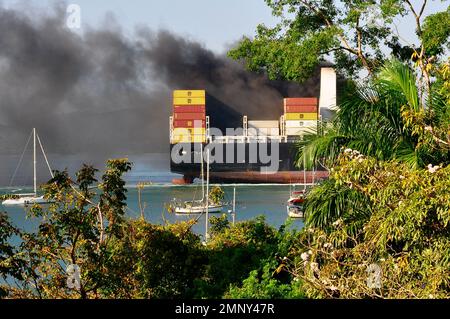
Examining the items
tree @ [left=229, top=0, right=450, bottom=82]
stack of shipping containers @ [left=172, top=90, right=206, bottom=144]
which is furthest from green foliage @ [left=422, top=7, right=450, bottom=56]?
stack of shipping containers @ [left=172, top=90, right=206, bottom=144]

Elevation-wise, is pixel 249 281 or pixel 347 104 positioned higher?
pixel 347 104

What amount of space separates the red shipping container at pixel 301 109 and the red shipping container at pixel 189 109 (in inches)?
295

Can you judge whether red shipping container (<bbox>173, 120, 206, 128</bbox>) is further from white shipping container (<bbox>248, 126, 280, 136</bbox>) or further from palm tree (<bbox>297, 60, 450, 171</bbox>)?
palm tree (<bbox>297, 60, 450, 171</bbox>)

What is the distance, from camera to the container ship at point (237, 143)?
60125 millimetres

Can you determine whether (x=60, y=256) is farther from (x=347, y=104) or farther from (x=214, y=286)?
(x=347, y=104)

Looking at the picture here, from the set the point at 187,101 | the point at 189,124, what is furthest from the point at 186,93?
the point at 189,124

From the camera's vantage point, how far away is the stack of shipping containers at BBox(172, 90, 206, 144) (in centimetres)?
6181

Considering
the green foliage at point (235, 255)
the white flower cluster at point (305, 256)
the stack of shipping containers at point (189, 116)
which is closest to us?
the white flower cluster at point (305, 256)

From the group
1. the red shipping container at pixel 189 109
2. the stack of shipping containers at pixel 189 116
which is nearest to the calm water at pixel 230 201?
the stack of shipping containers at pixel 189 116

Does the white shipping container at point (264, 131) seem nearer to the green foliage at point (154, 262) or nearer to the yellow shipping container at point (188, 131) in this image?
the yellow shipping container at point (188, 131)

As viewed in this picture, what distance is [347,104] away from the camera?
6434 millimetres

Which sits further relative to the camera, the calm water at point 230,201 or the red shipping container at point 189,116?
the red shipping container at point 189,116
